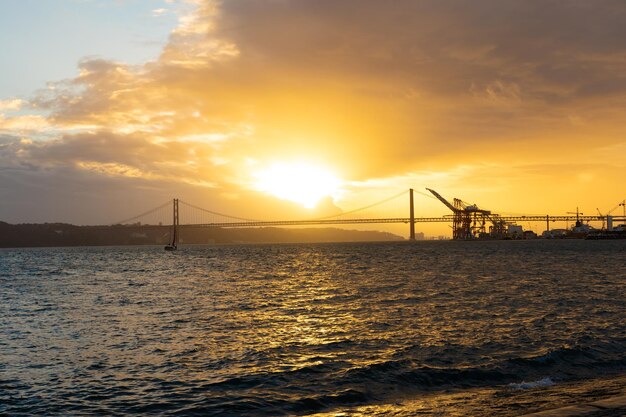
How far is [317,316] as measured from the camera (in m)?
32.2

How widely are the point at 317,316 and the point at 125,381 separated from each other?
15.9 meters

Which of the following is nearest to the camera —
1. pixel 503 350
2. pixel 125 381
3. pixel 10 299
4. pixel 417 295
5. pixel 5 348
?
pixel 125 381

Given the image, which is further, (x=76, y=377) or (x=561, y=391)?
(x=76, y=377)

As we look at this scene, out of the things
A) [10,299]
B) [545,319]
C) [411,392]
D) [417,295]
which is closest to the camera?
[411,392]

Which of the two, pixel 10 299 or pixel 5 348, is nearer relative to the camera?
pixel 5 348

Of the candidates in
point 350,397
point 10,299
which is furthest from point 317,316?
point 10,299

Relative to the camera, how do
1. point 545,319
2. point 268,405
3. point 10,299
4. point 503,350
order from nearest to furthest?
1. point 268,405
2. point 503,350
3. point 545,319
4. point 10,299

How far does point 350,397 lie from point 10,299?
38945 millimetres

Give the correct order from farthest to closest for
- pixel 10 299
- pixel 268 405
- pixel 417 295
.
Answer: pixel 10 299
pixel 417 295
pixel 268 405

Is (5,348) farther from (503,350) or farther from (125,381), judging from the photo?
(503,350)

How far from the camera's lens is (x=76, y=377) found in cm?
1820

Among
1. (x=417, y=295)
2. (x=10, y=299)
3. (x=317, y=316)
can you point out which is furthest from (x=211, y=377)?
(x=10, y=299)

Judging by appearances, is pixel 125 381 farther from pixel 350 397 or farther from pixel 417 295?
pixel 417 295

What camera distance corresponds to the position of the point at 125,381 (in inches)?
693
